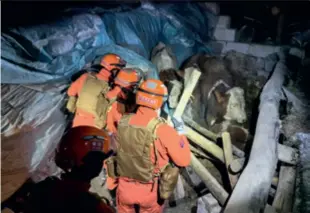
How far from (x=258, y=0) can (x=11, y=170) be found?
761 cm

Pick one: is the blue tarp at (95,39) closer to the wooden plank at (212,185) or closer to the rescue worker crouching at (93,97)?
the rescue worker crouching at (93,97)

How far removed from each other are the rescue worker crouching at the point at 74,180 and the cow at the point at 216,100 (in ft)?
11.1

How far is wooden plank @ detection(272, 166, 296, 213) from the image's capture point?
122 inches

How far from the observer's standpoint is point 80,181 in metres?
1.72

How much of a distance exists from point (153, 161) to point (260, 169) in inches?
48.1

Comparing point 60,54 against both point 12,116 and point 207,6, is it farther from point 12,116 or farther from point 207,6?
point 207,6

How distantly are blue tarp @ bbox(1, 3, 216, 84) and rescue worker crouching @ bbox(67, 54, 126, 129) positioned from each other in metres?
0.63

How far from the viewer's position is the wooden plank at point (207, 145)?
13.4 feet

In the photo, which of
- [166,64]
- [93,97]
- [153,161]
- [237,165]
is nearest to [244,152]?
[237,165]

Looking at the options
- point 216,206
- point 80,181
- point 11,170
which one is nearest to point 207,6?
point 216,206

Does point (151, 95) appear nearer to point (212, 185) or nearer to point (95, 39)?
point (212, 185)

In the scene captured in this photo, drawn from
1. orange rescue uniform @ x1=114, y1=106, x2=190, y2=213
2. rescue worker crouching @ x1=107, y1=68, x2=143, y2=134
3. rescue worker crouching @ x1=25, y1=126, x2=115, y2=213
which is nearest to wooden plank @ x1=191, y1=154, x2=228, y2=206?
orange rescue uniform @ x1=114, y1=106, x2=190, y2=213

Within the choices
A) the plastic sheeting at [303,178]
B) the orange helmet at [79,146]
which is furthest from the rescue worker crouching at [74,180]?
the plastic sheeting at [303,178]

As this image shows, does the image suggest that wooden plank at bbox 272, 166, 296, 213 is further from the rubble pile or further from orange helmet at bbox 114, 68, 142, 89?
orange helmet at bbox 114, 68, 142, 89
